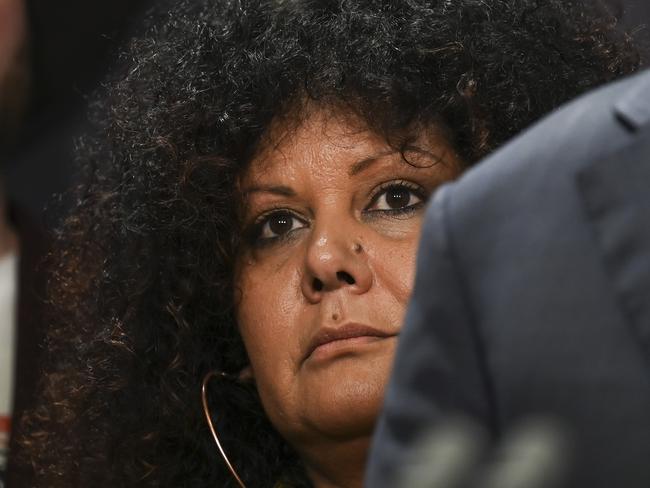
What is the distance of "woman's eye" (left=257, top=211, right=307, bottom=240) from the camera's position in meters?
1.78

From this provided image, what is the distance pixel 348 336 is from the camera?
5.36 ft

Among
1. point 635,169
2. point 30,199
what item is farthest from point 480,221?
point 30,199

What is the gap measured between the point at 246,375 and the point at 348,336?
33cm

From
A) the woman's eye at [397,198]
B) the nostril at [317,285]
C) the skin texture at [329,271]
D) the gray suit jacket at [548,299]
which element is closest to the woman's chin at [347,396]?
the skin texture at [329,271]

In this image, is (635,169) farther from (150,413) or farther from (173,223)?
(150,413)

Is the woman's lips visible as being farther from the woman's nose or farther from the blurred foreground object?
the blurred foreground object

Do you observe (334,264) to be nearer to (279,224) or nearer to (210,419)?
(279,224)

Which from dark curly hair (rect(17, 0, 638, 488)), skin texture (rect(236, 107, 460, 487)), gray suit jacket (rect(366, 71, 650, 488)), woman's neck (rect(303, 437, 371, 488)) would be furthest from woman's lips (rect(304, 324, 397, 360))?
gray suit jacket (rect(366, 71, 650, 488))

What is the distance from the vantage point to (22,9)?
2.54 metres

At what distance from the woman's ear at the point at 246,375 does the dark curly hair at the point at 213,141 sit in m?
0.02

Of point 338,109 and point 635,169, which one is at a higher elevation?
point 338,109

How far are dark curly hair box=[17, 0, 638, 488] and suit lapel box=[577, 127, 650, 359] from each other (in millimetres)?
920

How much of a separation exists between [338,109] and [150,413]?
22.7 inches

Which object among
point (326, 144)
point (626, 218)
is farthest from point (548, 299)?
point (326, 144)
